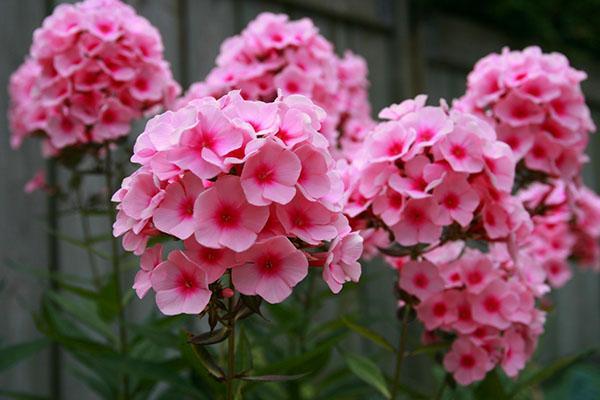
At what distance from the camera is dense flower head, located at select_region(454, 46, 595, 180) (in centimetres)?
149

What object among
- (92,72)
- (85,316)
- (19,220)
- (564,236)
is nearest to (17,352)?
(85,316)

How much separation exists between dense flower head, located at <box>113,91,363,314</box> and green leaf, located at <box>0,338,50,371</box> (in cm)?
82

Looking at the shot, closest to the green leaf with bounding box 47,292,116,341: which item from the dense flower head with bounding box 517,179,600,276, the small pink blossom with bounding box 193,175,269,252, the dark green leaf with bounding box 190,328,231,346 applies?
the dark green leaf with bounding box 190,328,231,346

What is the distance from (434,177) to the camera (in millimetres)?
1170

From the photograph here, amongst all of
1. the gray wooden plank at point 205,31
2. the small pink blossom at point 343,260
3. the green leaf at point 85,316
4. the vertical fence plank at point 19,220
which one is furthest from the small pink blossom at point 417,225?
the gray wooden plank at point 205,31

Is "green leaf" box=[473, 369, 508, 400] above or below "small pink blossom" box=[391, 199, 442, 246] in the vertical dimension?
below

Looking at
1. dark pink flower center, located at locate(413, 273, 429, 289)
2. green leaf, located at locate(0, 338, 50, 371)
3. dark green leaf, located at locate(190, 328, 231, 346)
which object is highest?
dark green leaf, located at locate(190, 328, 231, 346)

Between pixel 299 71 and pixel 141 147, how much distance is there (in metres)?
0.86

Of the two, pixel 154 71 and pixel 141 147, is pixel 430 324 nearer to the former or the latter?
pixel 141 147

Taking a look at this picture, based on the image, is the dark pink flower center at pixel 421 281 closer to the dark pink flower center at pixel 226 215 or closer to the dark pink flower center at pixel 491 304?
the dark pink flower center at pixel 491 304

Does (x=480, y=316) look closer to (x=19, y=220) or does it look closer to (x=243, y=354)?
(x=243, y=354)

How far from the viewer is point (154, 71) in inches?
64.9

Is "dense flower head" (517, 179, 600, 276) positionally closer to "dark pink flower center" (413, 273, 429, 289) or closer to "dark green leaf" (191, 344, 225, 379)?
"dark pink flower center" (413, 273, 429, 289)

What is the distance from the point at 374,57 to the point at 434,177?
5.99 ft
